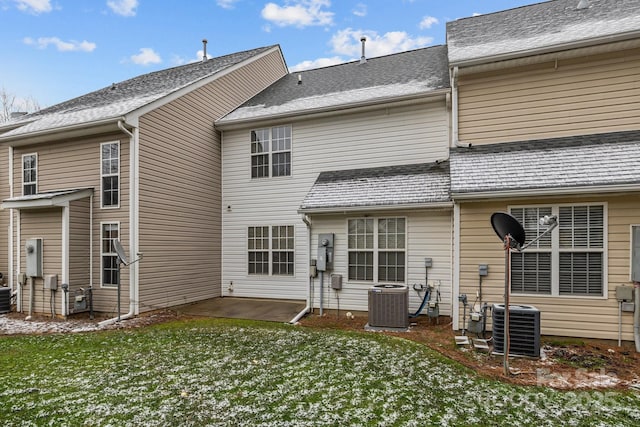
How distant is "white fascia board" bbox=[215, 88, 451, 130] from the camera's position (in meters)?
8.47

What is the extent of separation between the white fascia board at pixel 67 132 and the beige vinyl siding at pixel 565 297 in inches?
324

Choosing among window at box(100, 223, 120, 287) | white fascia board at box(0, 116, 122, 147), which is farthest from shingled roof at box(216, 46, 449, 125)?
window at box(100, 223, 120, 287)

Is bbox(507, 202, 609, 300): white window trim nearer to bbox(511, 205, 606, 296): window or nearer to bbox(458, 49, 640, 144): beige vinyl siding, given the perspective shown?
bbox(511, 205, 606, 296): window

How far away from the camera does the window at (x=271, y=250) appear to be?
985cm

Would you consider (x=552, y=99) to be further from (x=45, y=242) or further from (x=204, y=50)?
(x=204, y=50)

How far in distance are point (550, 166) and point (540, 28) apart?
12.8 feet

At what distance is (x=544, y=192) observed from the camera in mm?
5820

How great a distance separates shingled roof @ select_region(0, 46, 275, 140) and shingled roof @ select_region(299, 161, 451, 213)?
194 inches

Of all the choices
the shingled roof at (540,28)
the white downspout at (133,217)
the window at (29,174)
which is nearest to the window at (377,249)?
the shingled roof at (540,28)

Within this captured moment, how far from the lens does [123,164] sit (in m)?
8.47

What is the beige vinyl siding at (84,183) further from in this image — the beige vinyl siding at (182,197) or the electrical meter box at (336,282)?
the electrical meter box at (336,282)

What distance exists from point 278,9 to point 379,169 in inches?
638

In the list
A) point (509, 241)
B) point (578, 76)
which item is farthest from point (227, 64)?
point (509, 241)

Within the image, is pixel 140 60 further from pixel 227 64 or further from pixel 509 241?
pixel 509 241
